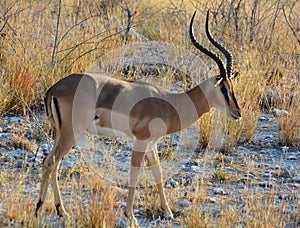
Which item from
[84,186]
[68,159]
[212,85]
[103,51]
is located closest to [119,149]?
[68,159]

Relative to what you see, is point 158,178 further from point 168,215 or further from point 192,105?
point 192,105

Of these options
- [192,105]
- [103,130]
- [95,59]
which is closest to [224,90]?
[192,105]

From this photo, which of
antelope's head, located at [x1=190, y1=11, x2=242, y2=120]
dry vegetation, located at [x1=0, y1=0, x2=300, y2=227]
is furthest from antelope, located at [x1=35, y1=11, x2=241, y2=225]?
dry vegetation, located at [x1=0, y1=0, x2=300, y2=227]

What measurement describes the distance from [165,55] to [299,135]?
10.5 ft

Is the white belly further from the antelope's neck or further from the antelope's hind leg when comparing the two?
the antelope's neck

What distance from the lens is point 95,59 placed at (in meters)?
9.05

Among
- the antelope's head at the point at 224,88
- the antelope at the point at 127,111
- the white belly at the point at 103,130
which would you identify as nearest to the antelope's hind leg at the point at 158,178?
the antelope at the point at 127,111

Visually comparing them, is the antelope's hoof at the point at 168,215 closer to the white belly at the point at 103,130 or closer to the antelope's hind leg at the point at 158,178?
the antelope's hind leg at the point at 158,178

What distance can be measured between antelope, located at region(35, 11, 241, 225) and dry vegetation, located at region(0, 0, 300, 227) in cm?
26

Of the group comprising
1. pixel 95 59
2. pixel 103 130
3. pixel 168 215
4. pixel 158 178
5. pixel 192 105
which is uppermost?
pixel 95 59

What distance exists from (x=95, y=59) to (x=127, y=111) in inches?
158

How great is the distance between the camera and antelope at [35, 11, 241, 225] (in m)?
4.88

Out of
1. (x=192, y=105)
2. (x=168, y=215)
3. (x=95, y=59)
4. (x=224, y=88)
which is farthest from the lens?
(x=95, y=59)

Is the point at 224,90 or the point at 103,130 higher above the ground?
the point at 224,90
